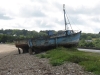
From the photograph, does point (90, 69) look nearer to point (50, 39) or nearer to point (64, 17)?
point (50, 39)

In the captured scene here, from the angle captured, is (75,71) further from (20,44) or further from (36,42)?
(20,44)

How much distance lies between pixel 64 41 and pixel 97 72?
20.9 metres

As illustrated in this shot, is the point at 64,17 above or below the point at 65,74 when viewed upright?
above

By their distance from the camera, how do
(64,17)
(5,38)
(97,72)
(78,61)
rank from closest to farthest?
(97,72), (78,61), (64,17), (5,38)

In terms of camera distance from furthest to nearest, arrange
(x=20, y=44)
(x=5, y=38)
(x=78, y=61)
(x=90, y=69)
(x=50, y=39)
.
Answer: (x=5, y=38) < (x=20, y=44) < (x=50, y=39) < (x=78, y=61) < (x=90, y=69)

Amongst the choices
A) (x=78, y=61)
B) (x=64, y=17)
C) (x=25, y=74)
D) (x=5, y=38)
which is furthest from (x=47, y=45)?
(x=5, y=38)

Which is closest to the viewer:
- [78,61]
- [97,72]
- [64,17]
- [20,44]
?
[97,72]

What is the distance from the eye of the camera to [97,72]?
12688 mm

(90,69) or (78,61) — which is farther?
(78,61)

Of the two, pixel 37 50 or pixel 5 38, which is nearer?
pixel 37 50

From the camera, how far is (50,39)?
109ft

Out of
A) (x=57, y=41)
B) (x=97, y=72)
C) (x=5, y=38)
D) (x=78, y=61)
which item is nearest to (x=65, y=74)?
(x=97, y=72)

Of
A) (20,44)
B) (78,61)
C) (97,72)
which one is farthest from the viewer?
(20,44)

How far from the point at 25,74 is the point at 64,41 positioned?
777 inches
